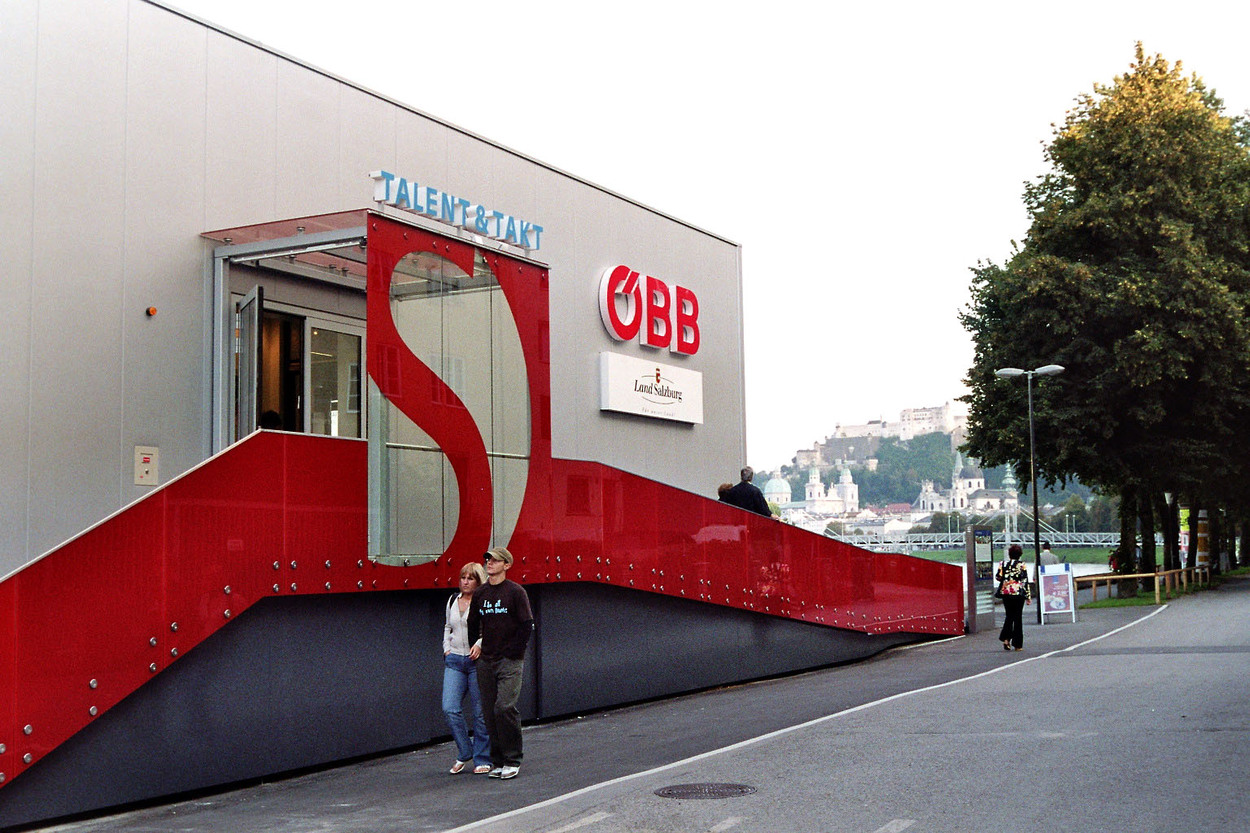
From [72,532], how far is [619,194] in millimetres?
11994

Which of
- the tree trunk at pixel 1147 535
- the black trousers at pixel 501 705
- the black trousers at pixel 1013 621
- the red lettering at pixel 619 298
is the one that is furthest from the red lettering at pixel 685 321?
the tree trunk at pixel 1147 535

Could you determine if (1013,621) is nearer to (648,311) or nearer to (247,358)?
(648,311)

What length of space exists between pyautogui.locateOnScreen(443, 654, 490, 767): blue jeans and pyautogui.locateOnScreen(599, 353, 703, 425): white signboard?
30.5 ft

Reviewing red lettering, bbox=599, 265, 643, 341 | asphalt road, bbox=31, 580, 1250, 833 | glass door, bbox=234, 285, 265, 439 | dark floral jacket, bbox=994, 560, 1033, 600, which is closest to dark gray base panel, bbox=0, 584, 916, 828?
asphalt road, bbox=31, 580, 1250, 833

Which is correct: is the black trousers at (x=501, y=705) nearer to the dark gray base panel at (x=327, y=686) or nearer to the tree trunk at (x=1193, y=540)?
the dark gray base panel at (x=327, y=686)

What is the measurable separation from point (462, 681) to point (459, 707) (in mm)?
225

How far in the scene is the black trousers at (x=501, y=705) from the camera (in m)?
10.7

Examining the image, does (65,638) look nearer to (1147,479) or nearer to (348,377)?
(348,377)

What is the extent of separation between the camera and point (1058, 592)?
2953 cm

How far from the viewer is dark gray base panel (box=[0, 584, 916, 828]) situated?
9531 mm

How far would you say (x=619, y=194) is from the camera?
21.5 metres

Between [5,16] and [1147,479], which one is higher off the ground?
[5,16]

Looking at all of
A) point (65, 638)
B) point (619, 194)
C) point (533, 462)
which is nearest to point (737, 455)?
point (619, 194)

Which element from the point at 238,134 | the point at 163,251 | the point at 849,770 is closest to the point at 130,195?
the point at 163,251
